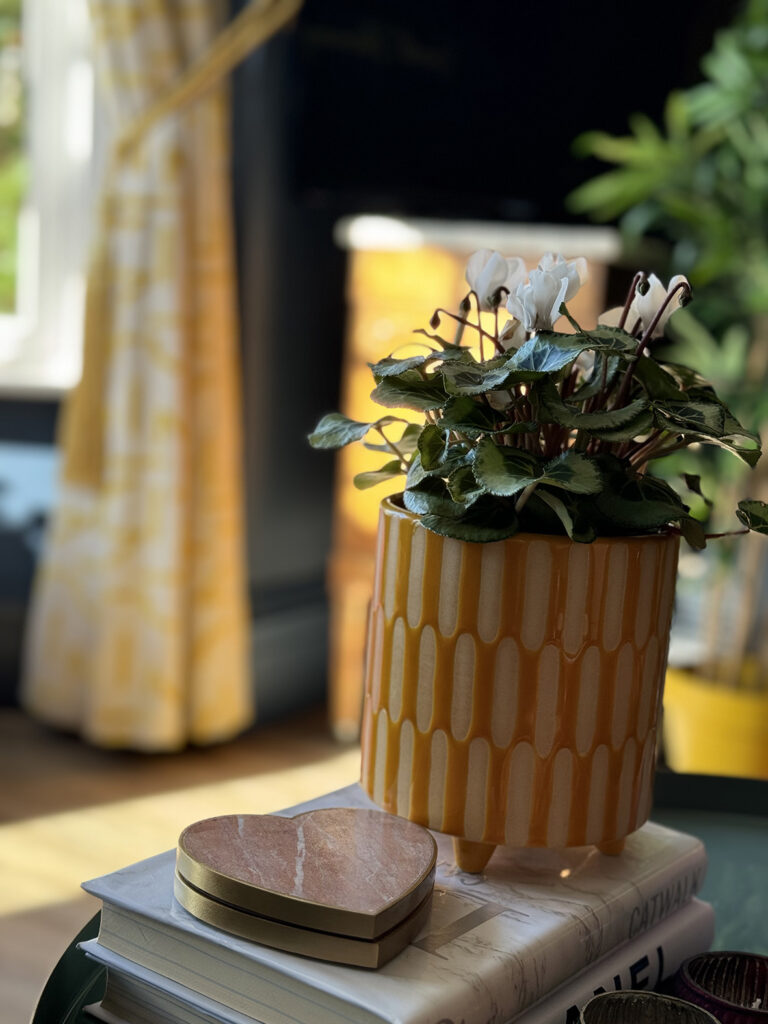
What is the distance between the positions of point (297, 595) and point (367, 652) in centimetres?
237

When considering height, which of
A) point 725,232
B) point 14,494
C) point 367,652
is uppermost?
point 725,232

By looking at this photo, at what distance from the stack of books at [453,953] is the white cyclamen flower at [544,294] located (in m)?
0.32

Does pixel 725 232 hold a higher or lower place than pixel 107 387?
higher

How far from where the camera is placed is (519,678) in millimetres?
662

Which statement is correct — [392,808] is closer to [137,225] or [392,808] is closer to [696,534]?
[696,534]

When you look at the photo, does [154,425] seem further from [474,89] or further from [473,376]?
[473,376]

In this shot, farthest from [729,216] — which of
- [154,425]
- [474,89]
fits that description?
[154,425]

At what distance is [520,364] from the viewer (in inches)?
25.0

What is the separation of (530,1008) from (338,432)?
13.3 inches

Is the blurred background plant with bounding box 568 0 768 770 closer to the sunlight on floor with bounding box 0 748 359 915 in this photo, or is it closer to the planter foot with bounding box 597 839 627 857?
the sunlight on floor with bounding box 0 748 359 915

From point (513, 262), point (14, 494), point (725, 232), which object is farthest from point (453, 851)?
point (14, 494)

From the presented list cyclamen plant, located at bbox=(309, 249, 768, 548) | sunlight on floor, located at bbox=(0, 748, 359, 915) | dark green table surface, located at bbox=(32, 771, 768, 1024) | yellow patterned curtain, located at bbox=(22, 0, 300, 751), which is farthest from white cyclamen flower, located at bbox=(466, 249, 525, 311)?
yellow patterned curtain, located at bbox=(22, 0, 300, 751)

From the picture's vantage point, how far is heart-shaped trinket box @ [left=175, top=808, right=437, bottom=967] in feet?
1.86

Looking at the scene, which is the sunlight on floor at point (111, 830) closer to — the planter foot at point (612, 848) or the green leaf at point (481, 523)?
the planter foot at point (612, 848)
